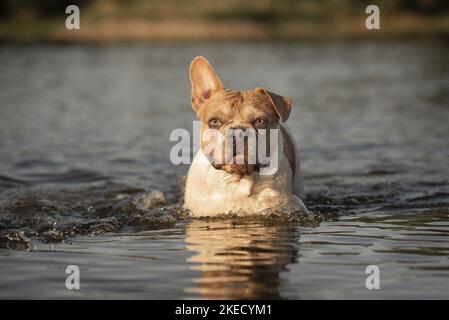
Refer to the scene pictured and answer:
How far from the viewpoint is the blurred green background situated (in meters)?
43.6

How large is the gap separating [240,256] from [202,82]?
2.18 metres

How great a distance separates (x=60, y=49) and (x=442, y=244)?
36161mm

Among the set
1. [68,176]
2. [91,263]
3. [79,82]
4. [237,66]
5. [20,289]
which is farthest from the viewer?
[237,66]

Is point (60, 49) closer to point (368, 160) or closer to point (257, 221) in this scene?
point (368, 160)

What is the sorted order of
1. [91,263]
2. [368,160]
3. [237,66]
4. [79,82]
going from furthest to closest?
[237,66] < [79,82] < [368,160] < [91,263]

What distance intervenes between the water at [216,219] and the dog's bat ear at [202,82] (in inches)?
49.8

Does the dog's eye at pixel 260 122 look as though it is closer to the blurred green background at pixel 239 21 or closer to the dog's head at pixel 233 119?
the dog's head at pixel 233 119

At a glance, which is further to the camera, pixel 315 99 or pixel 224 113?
pixel 315 99

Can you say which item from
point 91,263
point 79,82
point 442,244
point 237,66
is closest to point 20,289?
point 91,263

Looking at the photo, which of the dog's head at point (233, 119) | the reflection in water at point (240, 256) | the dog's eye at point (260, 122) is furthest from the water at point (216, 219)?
the dog's eye at point (260, 122)

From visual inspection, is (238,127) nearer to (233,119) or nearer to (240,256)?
(233,119)

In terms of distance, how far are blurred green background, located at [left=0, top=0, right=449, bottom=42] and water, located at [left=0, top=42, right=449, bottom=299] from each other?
17.0m

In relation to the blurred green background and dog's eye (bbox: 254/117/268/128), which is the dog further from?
A: the blurred green background

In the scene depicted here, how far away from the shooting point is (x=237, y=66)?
30297mm
